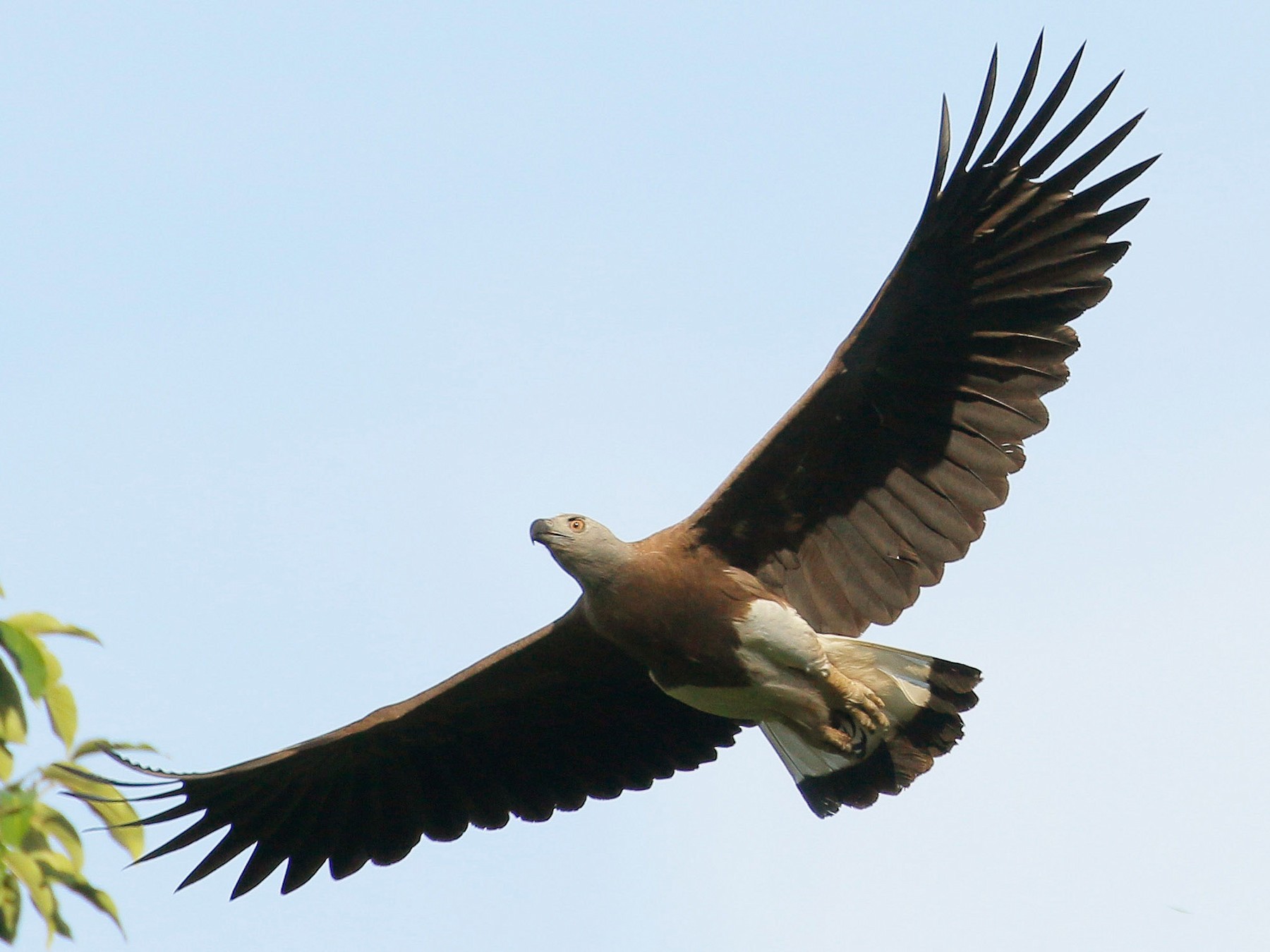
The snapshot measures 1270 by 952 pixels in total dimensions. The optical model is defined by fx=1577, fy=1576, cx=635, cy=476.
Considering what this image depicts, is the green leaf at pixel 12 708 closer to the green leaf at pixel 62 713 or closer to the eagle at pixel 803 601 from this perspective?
the green leaf at pixel 62 713

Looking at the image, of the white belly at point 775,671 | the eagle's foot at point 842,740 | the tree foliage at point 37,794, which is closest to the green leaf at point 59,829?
the tree foliage at point 37,794

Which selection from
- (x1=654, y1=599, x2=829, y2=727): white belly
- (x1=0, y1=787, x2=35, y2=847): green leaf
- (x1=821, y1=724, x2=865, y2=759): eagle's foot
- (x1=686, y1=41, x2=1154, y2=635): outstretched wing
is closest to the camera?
(x1=0, y1=787, x2=35, y2=847): green leaf

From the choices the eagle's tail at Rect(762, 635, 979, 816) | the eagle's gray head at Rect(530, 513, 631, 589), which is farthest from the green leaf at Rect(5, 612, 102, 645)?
the eagle's tail at Rect(762, 635, 979, 816)

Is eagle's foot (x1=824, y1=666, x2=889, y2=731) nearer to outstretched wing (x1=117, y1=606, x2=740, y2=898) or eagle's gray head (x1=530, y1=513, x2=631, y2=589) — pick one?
outstretched wing (x1=117, y1=606, x2=740, y2=898)

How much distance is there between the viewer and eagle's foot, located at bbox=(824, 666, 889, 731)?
700 cm

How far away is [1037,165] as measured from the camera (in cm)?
651

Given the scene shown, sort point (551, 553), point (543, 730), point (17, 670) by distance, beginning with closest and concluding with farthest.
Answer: point (17, 670), point (551, 553), point (543, 730)

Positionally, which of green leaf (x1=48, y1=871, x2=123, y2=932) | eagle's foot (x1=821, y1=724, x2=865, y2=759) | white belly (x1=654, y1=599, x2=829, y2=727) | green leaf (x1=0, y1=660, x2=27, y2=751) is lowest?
green leaf (x1=48, y1=871, x2=123, y2=932)

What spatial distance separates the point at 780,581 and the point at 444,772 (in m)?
2.04

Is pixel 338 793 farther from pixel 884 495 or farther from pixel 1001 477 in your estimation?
pixel 1001 477

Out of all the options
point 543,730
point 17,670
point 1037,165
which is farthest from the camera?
point 543,730

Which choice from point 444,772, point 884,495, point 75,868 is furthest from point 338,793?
point 75,868

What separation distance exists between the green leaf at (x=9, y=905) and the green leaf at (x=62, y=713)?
28 cm

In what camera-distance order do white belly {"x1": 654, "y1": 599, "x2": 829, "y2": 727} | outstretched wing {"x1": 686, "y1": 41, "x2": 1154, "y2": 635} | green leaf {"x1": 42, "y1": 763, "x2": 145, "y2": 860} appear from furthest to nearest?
1. white belly {"x1": 654, "y1": 599, "x2": 829, "y2": 727}
2. outstretched wing {"x1": 686, "y1": 41, "x2": 1154, "y2": 635}
3. green leaf {"x1": 42, "y1": 763, "x2": 145, "y2": 860}
